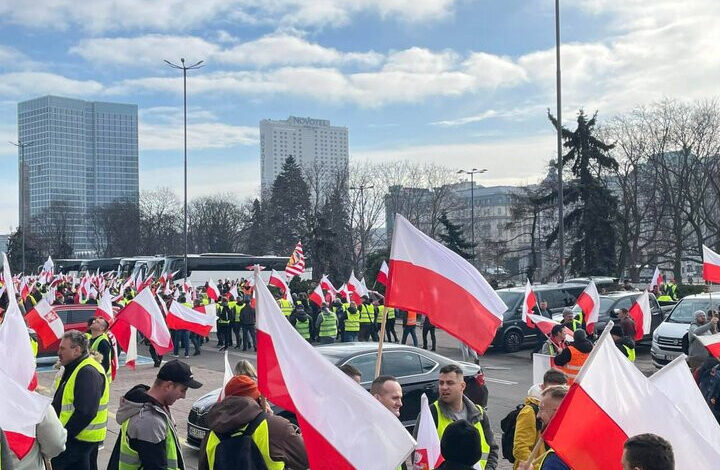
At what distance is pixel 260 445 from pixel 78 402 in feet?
7.14

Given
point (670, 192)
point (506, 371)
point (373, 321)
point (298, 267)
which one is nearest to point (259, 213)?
point (670, 192)

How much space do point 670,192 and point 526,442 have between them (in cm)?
4157

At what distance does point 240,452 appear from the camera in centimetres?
447

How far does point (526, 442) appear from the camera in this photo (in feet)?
19.5

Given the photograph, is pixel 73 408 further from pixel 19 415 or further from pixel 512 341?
pixel 512 341

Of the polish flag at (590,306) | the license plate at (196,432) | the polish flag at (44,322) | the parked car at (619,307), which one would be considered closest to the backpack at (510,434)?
the license plate at (196,432)

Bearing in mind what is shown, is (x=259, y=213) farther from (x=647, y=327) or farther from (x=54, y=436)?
(x=54, y=436)

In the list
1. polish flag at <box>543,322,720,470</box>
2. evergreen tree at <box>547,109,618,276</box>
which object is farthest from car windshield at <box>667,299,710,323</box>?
evergreen tree at <box>547,109,618,276</box>

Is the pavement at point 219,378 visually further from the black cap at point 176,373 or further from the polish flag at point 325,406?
the polish flag at point 325,406

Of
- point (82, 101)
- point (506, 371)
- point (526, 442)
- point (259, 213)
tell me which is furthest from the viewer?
point (82, 101)

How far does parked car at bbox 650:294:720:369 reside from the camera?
16.9 m

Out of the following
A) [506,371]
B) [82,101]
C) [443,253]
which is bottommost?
[506,371]

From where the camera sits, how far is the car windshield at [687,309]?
1800 cm

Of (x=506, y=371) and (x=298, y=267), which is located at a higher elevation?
(x=298, y=267)
